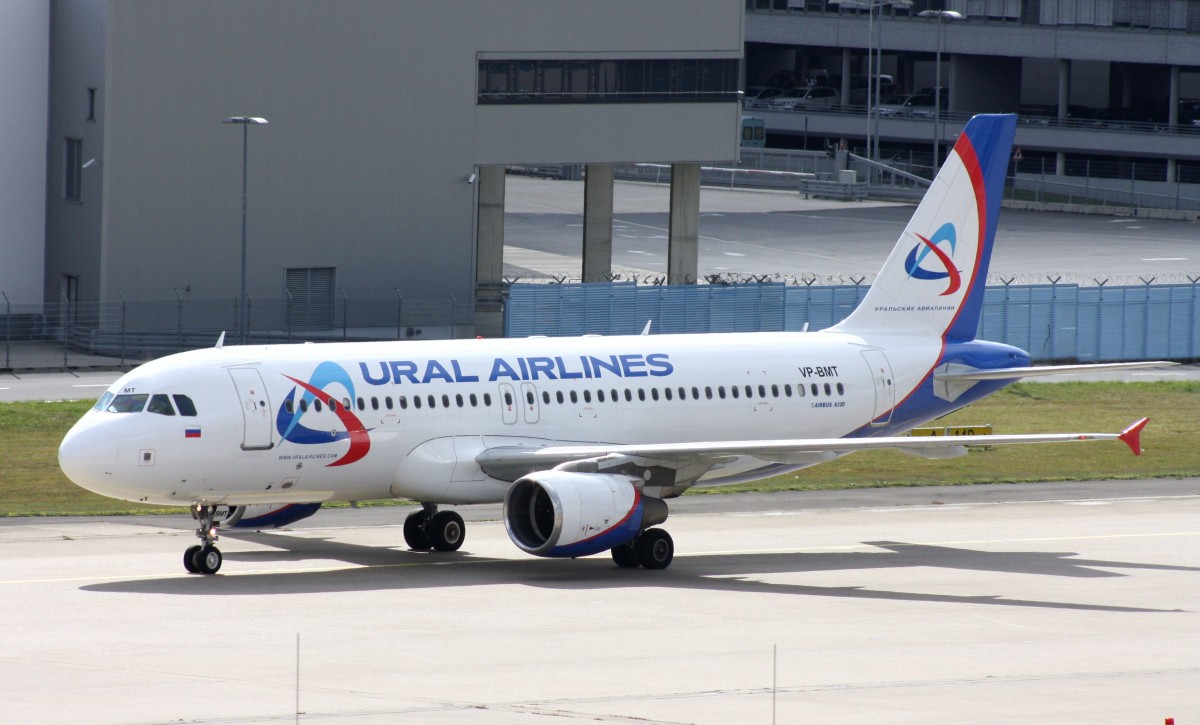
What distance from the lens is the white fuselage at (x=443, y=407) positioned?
3225 cm

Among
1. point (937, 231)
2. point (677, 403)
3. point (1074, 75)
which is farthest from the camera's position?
point (1074, 75)

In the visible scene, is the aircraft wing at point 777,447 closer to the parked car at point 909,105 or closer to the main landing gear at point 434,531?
the main landing gear at point 434,531

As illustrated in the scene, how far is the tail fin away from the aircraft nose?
1700cm

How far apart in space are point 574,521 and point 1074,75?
124 meters

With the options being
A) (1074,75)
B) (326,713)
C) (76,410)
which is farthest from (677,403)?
(1074,75)

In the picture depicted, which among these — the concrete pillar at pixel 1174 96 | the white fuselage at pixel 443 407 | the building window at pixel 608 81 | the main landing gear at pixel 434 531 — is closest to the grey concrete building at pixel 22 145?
the building window at pixel 608 81

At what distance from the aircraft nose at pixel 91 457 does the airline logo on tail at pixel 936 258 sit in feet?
60.5

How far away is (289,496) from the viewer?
34.0 meters

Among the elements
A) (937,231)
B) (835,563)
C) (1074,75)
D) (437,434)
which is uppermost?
Answer: (1074,75)

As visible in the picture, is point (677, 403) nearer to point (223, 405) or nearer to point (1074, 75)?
point (223, 405)

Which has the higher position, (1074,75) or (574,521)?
(1074,75)

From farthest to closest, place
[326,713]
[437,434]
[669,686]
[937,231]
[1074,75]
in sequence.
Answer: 1. [1074,75]
2. [937,231]
3. [437,434]
4. [669,686]
5. [326,713]

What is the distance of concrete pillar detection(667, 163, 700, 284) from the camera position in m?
83.2

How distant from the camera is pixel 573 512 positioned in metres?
32.4
